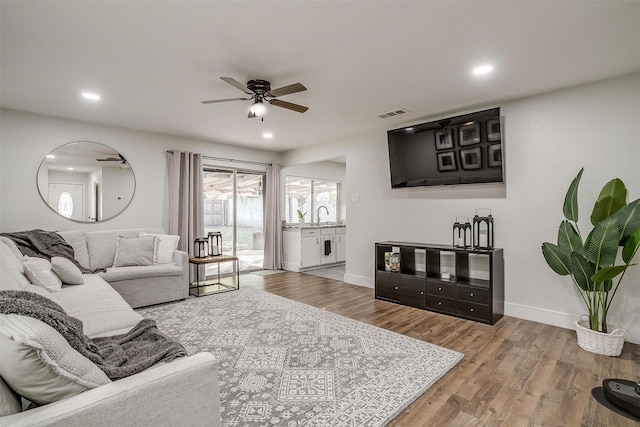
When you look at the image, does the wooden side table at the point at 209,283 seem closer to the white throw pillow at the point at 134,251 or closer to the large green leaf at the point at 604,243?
the white throw pillow at the point at 134,251

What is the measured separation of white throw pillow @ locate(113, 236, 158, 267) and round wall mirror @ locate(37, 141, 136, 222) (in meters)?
0.72

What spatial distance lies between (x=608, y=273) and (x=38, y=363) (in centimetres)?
360

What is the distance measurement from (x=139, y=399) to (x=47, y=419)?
246mm

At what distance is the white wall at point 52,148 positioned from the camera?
394cm

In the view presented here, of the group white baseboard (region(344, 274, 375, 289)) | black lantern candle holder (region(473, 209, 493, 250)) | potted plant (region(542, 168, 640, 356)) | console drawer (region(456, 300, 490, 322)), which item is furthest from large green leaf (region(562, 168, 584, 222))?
white baseboard (region(344, 274, 375, 289))

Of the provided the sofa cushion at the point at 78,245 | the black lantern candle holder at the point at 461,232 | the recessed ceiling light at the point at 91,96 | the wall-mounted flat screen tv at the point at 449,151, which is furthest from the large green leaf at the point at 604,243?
the sofa cushion at the point at 78,245

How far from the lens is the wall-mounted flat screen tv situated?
3.64 metres

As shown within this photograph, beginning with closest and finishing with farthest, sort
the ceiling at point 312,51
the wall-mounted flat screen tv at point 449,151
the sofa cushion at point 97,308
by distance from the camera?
the ceiling at point 312,51, the sofa cushion at point 97,308, the wall-mounted flat screen tv at point 449,151

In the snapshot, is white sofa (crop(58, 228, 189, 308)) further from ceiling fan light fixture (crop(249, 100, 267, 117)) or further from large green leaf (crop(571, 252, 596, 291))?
large green leaf (crop(571, 252, 596, 291))

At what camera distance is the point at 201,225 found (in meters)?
5.51

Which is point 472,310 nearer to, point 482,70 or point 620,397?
point 620,397

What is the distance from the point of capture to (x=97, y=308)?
2.49 m

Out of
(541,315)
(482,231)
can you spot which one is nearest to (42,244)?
(482,231)

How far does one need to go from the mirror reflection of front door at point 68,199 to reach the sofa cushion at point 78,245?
0.46 meters
